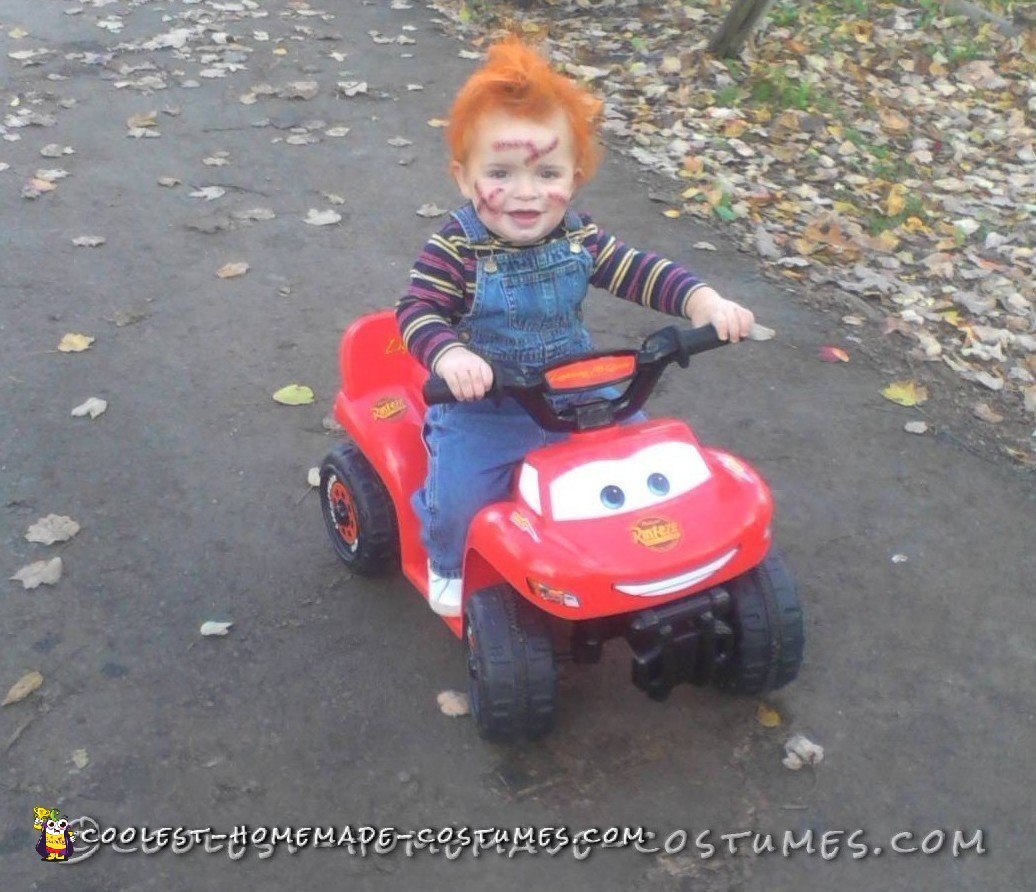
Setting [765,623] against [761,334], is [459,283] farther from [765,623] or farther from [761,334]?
[761,334]

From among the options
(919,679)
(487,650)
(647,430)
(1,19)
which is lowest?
(1,19)

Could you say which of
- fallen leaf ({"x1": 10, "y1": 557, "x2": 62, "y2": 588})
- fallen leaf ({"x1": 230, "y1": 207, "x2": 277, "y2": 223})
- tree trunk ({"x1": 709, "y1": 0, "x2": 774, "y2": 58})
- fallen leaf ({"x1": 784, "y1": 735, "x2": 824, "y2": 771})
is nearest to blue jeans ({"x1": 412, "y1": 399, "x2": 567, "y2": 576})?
fallen leaf ({"x1": 784, "y1": 735, "x2": 824, "y2": 771})

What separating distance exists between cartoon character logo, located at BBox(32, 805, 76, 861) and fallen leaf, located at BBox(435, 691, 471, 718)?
38.7 inches

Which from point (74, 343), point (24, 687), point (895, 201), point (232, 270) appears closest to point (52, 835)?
point (24, 687)

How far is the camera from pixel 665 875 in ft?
8.54

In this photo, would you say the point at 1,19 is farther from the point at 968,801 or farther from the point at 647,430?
the point at 968,801

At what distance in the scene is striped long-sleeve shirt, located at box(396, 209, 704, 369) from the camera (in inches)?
110

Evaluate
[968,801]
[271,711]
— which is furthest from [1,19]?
[968,801]

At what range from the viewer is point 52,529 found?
11.9ft

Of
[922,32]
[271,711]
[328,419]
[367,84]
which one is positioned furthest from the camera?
[922,32]

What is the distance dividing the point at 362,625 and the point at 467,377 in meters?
1.16

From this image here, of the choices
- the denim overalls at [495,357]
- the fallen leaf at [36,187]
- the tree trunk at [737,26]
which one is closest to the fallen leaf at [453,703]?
the denim overalls at [495,357]

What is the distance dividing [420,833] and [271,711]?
59 centimetres

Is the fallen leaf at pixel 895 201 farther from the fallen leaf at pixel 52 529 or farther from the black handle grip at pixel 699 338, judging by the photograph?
the fallen leaf at pixel 52 529
